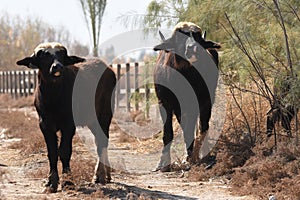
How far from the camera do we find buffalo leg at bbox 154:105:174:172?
975 centimetres

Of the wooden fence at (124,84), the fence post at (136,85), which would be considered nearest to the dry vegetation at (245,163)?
the wooden fence at (124,84)

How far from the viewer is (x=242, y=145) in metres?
9.23

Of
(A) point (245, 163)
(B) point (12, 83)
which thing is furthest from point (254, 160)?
(B) point (12, 83)

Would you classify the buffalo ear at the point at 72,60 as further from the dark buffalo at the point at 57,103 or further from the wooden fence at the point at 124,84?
the wooden fence at the point at 124,84

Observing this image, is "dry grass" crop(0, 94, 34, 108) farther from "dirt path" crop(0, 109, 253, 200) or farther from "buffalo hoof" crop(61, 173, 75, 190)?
"buffalo hoof" crop(61, 173, 75, 190)

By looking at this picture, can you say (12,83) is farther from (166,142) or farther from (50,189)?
(50,189)

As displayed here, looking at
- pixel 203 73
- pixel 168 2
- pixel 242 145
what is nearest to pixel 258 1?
pixel 203 73

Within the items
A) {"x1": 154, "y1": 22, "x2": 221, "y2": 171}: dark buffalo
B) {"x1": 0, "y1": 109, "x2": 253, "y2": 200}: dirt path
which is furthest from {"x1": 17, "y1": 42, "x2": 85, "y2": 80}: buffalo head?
{"x1": 154, "y1": 22, "x2": 221, "y2": 171}: dark buffalo

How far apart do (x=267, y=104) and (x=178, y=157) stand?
1.74 meters

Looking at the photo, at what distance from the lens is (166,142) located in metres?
10.1

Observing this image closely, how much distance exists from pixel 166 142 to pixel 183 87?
3.09 feet

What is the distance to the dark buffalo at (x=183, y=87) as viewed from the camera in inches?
380

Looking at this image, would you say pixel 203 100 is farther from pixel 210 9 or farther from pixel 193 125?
pixel 210 9

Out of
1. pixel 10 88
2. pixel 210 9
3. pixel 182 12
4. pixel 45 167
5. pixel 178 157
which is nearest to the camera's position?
pixel 45 167
